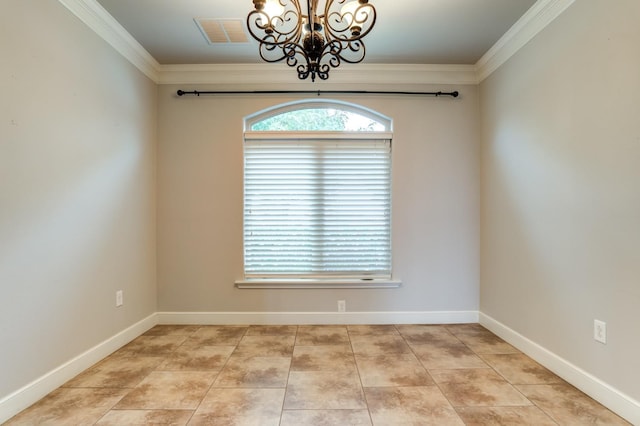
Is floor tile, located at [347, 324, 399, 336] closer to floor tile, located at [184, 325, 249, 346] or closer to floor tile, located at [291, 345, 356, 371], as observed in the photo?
floor tile, located at [291, 345, 356, 371]

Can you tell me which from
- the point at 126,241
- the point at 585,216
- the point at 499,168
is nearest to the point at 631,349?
the point at 585,216

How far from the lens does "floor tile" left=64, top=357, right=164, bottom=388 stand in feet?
6.82

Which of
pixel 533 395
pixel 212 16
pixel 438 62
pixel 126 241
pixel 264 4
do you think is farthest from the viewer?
pixel 438 62

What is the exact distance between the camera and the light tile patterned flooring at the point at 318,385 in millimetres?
1728

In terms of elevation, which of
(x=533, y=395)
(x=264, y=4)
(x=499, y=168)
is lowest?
(x=533, y=395)

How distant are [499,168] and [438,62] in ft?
4.05

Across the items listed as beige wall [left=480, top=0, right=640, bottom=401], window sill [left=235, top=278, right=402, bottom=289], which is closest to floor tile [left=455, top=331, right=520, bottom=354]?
beige wall [left=480, top=0, right=640, bottom=401]

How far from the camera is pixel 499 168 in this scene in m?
2.91

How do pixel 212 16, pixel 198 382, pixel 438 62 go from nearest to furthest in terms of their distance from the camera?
pixel 198 382 → pixel 212 16 → pixel 438 62

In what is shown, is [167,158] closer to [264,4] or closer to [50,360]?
[50,360]

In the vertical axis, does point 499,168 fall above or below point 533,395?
above

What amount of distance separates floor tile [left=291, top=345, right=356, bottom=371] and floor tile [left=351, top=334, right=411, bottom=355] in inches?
4.1

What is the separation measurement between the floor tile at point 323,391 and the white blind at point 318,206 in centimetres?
123

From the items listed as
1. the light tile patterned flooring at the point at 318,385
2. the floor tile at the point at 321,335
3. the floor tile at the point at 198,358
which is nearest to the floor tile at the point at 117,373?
the light tile patterned flooring at the point at 318,385
